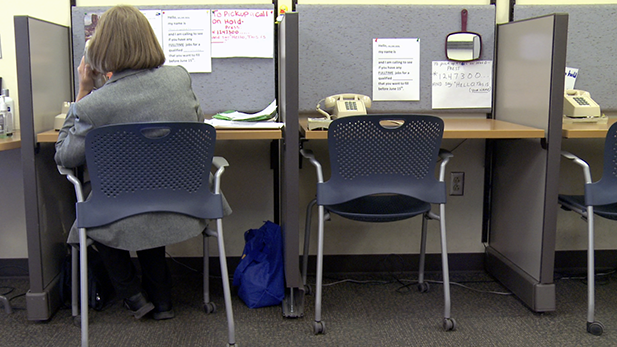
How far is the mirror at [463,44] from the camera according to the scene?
2283 mm

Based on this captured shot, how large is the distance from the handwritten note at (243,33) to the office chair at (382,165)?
636mm

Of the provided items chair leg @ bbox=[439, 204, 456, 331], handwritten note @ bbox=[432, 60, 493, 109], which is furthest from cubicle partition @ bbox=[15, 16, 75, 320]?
handwritten note @ bbox=[432, 60, 493, 109]

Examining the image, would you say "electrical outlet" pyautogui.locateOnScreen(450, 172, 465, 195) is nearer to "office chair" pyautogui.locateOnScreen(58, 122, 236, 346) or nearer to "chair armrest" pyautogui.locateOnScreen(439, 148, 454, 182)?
"chair armrest" pyautogui.locateOnScreen(439, 148, 454, 182)

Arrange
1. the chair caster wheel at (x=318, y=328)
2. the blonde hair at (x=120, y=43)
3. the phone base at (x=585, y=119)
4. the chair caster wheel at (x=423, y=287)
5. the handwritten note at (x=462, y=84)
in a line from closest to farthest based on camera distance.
A: the blonde hair at (x=120, y=43)
the chair caster wheel at (x=318, y=328)
the phone base at (x=585, y=119)
the chair caster wheel at (x=423, y=287)
the handwritten note at (x=462, y=84)

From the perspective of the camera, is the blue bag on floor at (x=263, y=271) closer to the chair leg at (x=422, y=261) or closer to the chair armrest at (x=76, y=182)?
the chair leg at (x=422, y=261)

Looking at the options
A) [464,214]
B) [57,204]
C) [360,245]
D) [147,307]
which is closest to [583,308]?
[464,214]

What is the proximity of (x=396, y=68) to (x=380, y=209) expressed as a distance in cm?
68

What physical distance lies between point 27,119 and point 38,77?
17 centimetres

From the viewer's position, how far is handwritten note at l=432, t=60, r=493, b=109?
232 centimetres

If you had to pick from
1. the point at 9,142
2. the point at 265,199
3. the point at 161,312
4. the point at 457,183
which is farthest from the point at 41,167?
the point at 457,183

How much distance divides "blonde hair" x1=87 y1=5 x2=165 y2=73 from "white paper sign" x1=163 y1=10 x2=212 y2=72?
1.97ft

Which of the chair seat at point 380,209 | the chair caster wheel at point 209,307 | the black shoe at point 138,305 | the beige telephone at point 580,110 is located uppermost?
the beige telephone at point 580,110

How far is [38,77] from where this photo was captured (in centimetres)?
189

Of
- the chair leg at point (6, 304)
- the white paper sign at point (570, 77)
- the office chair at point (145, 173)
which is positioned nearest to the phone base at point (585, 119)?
the white paper sign at point (570, 77)
